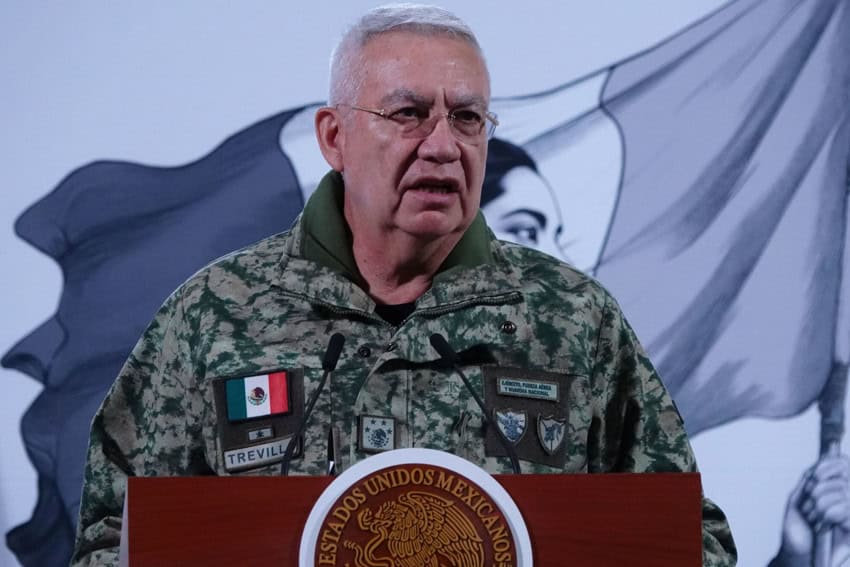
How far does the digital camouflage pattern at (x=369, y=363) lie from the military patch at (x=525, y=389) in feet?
0.07

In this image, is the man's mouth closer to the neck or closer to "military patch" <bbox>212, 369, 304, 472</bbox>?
the neck

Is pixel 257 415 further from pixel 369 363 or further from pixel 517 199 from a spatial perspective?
pixel 517 199

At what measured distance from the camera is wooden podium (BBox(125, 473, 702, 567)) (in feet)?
3.88

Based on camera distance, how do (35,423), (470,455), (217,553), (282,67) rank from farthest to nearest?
(282,67)
(35,423)
(470,455)
(217,553)

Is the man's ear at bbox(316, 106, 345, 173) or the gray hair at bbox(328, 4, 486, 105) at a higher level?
the gray hair at bbox(328, 4, 486, 105)

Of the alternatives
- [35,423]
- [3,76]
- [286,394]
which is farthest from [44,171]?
[286,394]

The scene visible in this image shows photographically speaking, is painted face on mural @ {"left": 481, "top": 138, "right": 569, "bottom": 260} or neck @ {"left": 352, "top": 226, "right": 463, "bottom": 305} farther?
painted face on mural @ {"left": 481, "top": 138, "right": 569, "bottom": 260}

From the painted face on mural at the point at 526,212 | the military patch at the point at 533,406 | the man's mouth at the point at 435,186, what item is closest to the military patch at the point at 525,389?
the military patch at the point at 533,406

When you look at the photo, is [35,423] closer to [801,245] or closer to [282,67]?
[282,67]

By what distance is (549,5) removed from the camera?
268 centimetres

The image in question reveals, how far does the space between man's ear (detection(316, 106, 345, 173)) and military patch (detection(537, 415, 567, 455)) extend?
53 cm

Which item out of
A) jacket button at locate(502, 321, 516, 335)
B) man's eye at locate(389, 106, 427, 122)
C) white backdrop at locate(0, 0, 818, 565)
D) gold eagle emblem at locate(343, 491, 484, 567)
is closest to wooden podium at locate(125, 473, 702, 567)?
gold eagle emblem at locate(343, 491, 484, 567)

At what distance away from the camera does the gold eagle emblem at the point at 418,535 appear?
1.17 metres

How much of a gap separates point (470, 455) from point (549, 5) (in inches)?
50.8
